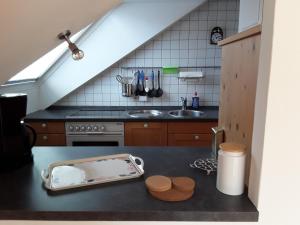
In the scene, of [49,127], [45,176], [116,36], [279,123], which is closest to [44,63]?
[49,127]

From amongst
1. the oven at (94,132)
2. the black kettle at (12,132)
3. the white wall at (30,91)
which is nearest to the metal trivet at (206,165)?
the black kettle at (12,132)

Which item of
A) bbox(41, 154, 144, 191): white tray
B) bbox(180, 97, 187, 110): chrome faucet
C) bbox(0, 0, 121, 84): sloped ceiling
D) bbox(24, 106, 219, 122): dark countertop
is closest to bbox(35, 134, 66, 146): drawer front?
bbox(24, 106, 219, 122): dark countertop

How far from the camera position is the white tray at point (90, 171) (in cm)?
103

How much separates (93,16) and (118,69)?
1416 millimetres

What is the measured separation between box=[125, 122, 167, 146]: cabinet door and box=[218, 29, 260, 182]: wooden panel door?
1325mm

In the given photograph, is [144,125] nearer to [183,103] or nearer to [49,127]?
[183,103]

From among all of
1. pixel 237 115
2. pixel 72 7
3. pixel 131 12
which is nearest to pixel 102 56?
pixel 131 12

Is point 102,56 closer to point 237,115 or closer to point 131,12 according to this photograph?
point 131,12

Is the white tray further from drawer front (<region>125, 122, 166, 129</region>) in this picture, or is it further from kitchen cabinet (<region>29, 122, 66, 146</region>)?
kitchen cabinet (<region>29, 122, 66, 146</region>)

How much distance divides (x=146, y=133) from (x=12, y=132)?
1.62 meters

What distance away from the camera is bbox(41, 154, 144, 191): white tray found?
40.5 inches

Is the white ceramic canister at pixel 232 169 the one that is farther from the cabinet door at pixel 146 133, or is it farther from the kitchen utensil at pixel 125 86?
the kitchen utensil at pixel 125 86

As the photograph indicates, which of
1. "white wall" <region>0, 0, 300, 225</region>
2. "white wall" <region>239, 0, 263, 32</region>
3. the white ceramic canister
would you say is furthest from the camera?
"white wall" <region>239, 0, 263, 32</region>

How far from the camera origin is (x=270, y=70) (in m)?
0.77
